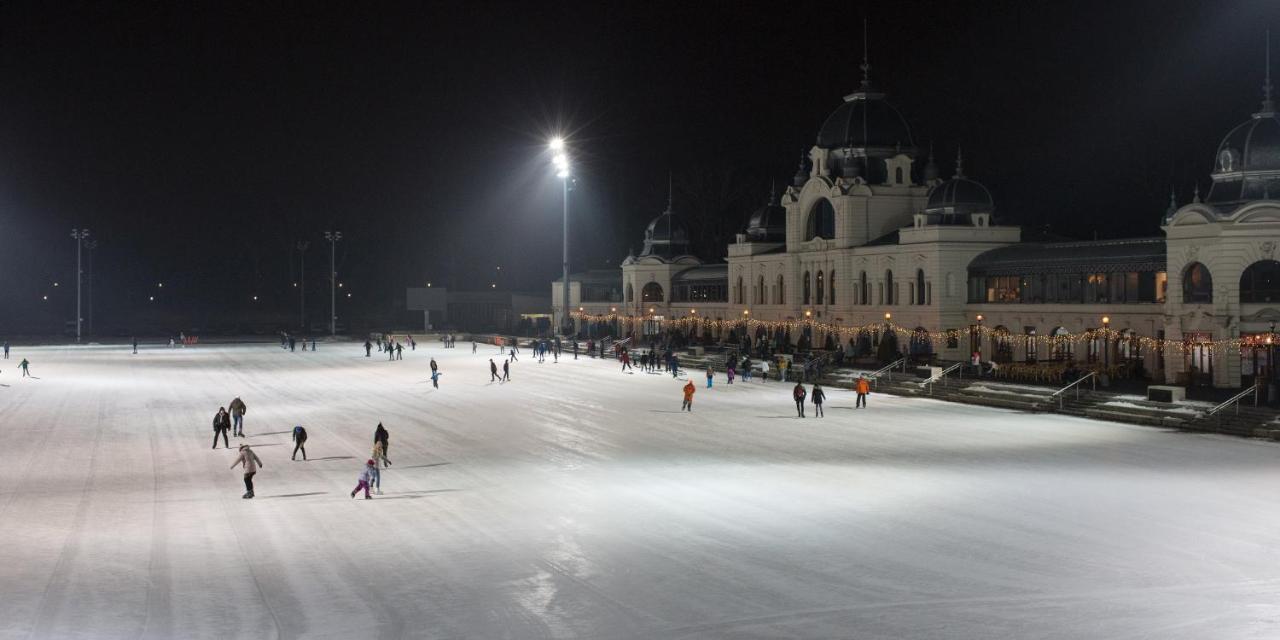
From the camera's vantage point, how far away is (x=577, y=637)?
1664 centimetres

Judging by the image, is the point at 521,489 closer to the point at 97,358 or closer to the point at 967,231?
the point at 967,231

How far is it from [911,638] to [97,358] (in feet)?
255

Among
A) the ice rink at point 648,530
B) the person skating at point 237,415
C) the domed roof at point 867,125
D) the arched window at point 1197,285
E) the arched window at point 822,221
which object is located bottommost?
the ice rink at point 648,530

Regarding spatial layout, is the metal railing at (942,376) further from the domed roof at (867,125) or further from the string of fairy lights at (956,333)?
the domed roof at (867,125)

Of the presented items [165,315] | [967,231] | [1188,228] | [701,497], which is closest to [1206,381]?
[1188,228]

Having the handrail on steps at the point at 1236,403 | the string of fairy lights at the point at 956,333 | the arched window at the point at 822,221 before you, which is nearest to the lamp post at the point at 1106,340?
the string of fairy lights at the point at 956,333

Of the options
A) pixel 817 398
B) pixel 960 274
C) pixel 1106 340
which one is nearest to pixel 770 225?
pixel 960 274

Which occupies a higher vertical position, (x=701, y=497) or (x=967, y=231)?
(x=967, y=231)

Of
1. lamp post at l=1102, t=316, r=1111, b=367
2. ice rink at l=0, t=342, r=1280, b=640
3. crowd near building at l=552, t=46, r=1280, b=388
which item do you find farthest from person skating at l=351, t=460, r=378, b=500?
lamp post at l=1102, t=316, r=1111, b=367

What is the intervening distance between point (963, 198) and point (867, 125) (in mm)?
13736

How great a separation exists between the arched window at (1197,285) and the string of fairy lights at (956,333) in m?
1.52

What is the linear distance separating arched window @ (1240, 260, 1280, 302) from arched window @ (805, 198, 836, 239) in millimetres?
33721

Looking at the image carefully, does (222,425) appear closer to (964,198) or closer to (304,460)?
(304,460)

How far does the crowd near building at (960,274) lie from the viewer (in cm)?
4684
